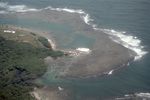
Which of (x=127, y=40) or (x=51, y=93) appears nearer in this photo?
(x=51, y=93)

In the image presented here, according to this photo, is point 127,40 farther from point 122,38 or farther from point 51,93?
point 51,93

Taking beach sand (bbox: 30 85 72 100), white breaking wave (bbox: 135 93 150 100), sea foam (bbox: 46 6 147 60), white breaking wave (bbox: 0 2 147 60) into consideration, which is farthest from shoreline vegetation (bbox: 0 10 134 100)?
white breaking wave (bbox: 135 93 150 100)

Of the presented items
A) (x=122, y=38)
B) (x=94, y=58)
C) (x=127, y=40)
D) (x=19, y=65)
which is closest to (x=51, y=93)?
(x=19, y=65)

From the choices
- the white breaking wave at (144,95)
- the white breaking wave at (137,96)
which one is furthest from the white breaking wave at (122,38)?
the white breaking wave at (137,96)

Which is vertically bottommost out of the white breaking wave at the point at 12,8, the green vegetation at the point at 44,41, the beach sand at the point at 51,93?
the beach sand at the point at 51,93

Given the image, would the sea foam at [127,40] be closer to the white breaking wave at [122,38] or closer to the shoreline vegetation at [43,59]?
the white breaking wave at [122,38]

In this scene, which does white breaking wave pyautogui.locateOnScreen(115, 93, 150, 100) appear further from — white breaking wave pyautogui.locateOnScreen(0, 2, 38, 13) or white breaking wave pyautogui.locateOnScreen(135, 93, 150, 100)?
white breaking wave pyautogui.locateOnScreen(0, 2, 38, 13)
